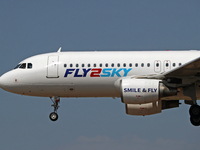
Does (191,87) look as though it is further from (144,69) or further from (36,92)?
(36,92)

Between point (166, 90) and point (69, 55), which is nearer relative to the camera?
point (166, 90)

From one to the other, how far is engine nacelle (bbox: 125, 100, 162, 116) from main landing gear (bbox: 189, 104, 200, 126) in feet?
9.83

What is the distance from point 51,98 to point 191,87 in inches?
397

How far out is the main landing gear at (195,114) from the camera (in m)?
30.8

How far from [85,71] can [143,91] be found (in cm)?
474

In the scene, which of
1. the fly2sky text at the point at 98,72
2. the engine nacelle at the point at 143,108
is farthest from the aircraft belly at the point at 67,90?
the engine nacelle at the point at 143,108

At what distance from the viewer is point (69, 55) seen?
33281 millimetres

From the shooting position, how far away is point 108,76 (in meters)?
31.9

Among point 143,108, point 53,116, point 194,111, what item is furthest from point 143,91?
point 53,116

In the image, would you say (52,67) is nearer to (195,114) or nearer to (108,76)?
(108,76)

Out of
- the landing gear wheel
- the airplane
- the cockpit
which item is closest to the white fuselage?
the airplane

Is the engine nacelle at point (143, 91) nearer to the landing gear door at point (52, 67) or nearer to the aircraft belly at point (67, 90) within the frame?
the aircraft belly at point (67, 90)

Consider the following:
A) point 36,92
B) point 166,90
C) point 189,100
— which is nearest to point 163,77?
point 166,90

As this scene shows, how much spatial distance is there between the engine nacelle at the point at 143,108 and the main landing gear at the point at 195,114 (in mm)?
2996
